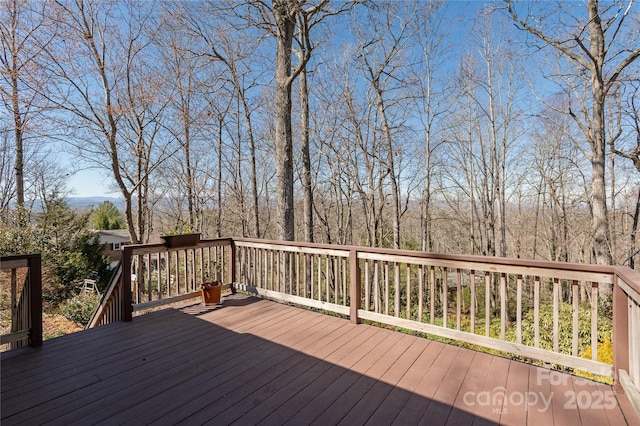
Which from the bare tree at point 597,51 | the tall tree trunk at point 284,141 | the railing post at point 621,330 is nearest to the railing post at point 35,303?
the tall tree trunk at point 284,141

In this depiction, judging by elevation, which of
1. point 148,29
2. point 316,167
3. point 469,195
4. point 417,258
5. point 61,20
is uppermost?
point 148,29

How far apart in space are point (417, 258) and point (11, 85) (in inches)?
433

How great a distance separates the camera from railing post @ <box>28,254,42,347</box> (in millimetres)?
2904

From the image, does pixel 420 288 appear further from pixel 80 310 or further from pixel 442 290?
pixel 80 310

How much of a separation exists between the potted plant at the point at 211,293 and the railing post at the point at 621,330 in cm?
416

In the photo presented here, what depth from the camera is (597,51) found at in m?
6.90

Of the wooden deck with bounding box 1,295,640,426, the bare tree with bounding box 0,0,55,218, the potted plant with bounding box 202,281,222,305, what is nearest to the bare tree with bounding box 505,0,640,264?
the wooden deck with bounding box 1,295,640,426

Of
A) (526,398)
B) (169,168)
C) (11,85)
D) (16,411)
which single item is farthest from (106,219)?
(526,398)

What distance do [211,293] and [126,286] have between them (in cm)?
104

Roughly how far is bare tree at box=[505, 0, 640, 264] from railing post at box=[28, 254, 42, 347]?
8.71 m

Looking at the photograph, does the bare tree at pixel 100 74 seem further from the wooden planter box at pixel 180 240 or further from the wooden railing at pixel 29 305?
the wooden railing at pixel 29 305

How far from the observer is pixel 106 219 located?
80.2 feet

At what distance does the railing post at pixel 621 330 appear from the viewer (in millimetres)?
2143

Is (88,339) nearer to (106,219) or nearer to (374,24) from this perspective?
(374,24)
